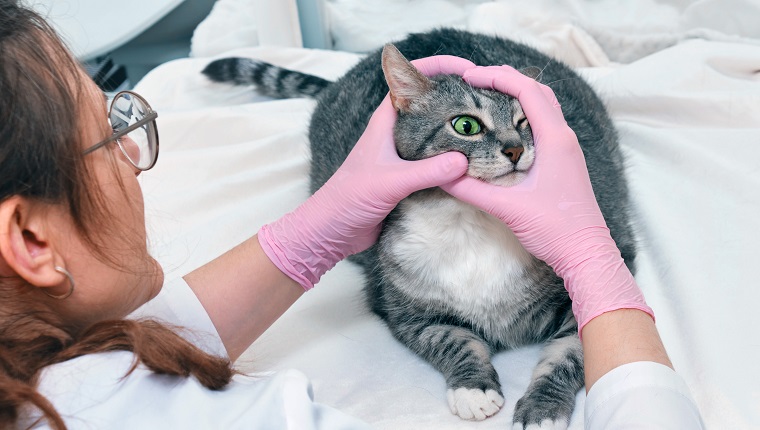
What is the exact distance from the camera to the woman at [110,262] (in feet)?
2.90

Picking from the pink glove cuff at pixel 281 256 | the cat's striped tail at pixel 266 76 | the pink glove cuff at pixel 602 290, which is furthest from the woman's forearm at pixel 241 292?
the cat's striped tail at pixel 266 76

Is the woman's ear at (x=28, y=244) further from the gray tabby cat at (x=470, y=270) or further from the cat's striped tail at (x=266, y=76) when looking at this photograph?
the cat's striped tail at (x=266, y=76)

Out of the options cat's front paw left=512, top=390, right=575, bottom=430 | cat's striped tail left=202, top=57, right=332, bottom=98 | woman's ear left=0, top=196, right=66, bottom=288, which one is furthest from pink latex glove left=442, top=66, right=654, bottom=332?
cat's striped tail left=202, top=57, right=332, bottom=98

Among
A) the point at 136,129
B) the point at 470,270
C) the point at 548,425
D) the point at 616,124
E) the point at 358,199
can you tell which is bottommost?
the point at 616,124

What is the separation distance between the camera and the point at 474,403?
1.32 metres

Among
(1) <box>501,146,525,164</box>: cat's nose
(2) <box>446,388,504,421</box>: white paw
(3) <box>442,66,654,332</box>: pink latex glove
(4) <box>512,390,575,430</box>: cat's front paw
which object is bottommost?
(2) <box>446,388,504,421</box>: white paw

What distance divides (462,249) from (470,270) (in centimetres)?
4

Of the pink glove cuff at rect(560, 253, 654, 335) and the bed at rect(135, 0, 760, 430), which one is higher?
the pink glove cuff at rect(560, 253, 654, 335)

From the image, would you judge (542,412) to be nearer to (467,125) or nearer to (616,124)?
(467,125)

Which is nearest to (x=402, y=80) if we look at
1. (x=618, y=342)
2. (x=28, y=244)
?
(x=618, y=342)

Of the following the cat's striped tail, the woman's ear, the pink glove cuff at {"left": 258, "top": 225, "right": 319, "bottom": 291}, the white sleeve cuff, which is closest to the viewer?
the woman's ear

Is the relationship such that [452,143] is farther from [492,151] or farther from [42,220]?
[42,220]

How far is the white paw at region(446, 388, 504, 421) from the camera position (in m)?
1.31

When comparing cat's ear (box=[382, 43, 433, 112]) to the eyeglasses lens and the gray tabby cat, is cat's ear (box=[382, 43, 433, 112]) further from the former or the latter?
the eyeglasses lens
